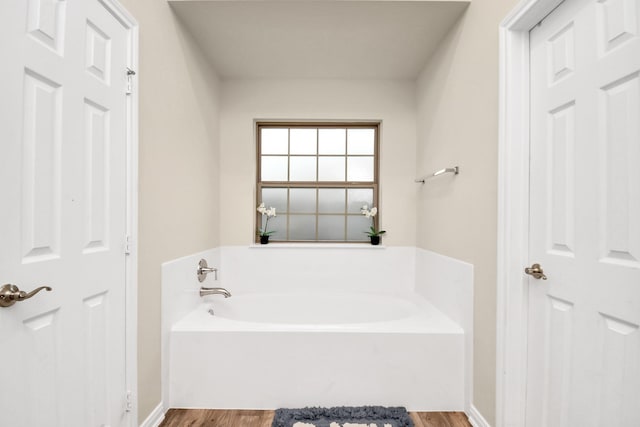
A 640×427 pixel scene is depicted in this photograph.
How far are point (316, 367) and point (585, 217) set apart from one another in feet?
4.84

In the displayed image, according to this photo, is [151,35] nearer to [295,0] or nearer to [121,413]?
[295,0]

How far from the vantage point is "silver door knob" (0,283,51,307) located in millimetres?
911

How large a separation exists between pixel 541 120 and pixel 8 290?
6.51 feet

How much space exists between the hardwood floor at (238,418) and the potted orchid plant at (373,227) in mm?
1424

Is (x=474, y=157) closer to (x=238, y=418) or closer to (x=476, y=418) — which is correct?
(x=476, y=418)

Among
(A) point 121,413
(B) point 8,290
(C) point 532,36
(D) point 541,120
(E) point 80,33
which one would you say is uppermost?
(C) point 532,36

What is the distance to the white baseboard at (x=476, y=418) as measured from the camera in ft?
5.46

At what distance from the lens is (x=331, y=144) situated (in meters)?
3.16

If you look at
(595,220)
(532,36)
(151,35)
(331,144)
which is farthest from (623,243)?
(331,144)

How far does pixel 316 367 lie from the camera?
1864mm

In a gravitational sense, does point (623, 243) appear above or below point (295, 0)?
below

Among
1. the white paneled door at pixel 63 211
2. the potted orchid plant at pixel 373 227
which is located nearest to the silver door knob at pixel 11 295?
the white paneled door at pixel 63 211

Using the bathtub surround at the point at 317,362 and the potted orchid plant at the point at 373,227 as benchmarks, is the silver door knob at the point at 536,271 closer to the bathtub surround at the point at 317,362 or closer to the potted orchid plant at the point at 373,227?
the bathtub surround at the point at 317,362

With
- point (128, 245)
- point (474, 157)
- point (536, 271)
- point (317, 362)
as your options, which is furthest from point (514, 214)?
point (128, 245)
